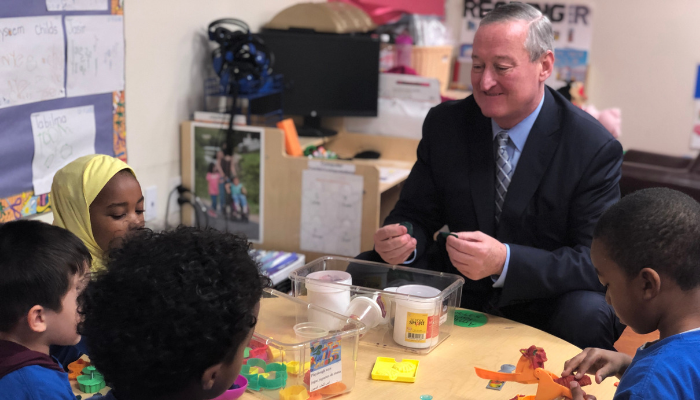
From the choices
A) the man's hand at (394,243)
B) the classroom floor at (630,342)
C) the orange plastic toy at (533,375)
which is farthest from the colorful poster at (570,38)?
the orange plastic toy at (533,375)

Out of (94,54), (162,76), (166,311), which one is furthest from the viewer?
(162,76)

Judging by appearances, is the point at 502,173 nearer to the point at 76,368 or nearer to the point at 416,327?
the point at 416,327

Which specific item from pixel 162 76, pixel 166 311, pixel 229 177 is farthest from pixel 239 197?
pixel 166 311

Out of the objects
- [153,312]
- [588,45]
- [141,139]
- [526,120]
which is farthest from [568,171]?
[588,45]

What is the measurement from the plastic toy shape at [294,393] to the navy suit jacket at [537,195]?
737 mm

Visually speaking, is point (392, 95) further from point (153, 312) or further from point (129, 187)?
point (153, 312)

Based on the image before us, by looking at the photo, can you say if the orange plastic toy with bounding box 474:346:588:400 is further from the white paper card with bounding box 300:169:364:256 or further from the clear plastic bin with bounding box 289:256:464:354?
the white paper card with bounding box 300:169:364:256

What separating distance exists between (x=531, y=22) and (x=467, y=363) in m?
1.03

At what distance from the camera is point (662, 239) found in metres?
1.09

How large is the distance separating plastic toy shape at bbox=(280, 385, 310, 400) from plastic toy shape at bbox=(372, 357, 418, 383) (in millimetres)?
168

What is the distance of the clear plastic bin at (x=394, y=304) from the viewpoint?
4.64 ft

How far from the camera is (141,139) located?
2619 millimetres

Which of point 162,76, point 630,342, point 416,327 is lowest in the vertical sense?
point 630,342

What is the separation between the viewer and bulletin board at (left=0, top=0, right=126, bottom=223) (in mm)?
1991
